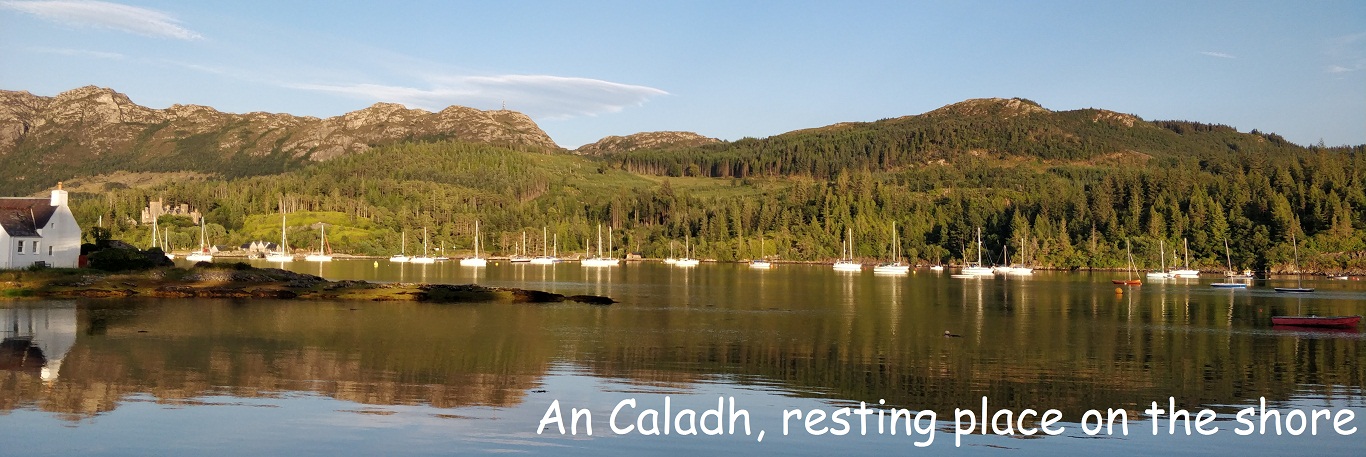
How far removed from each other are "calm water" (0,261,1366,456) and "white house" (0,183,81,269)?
10216mm

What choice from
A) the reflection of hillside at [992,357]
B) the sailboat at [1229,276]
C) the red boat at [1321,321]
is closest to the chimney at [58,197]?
the reflection of hillside at [992,357]

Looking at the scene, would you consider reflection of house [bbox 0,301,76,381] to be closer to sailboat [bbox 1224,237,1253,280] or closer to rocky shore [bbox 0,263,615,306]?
rocky shore [bbox 0,263,615,306]

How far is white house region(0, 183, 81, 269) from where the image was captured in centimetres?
5909

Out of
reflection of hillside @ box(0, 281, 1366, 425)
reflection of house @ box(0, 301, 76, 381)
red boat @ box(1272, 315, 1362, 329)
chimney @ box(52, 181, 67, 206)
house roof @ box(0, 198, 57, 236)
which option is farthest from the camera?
chimney @ box(52, 181, 67, 206)

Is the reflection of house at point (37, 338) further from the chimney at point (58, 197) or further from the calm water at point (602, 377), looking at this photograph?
the chimney at point (58, 197)

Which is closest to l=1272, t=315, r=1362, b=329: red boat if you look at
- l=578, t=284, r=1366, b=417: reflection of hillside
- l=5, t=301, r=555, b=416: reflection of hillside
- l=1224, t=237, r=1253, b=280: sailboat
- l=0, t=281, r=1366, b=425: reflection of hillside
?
l=0, t=281, r=1366, b=425: reflection of hillside

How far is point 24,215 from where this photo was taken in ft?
196

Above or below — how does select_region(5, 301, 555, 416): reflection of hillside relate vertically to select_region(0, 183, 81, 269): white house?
below

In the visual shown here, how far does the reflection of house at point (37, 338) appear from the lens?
27.2 m

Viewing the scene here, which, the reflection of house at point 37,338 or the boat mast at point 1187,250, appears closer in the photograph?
the reflection of house at point 37,338

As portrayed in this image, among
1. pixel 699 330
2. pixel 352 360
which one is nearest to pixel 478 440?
pixel 352 360

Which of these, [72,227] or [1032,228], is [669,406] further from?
[1032,228]

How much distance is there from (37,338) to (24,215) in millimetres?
31461

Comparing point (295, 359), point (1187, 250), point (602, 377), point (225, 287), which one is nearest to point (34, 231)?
point (225, 287)
